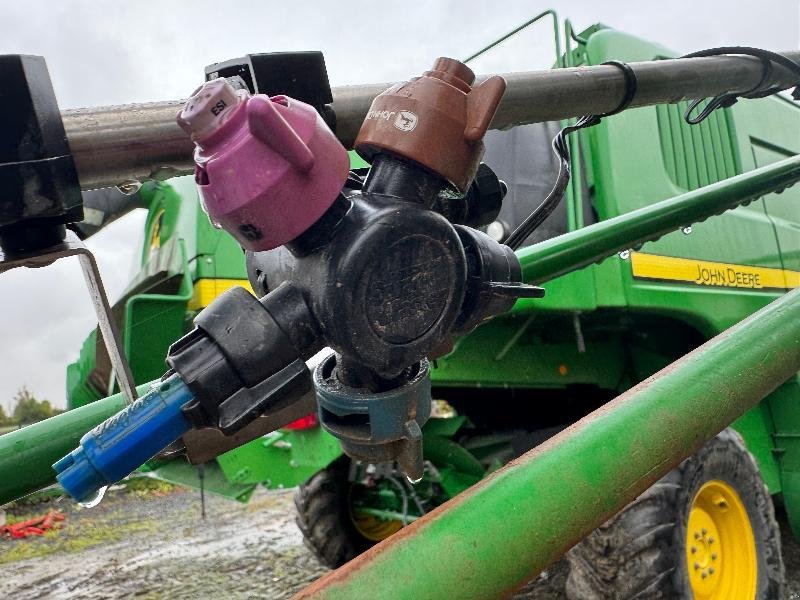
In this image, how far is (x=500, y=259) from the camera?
2.46 feet

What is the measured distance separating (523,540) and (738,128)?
3303 millimetres

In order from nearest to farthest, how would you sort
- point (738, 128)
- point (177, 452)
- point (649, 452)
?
point (649, 452)
point (177, 452)
point (738, 128)

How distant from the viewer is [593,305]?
8.10 feet

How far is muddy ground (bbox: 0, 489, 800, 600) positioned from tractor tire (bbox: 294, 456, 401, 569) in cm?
21

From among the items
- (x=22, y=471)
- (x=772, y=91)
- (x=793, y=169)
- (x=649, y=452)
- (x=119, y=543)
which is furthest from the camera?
(x=119, y=543)

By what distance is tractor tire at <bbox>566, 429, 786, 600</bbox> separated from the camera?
2.21 m

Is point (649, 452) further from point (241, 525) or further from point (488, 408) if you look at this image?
point (241, 525)

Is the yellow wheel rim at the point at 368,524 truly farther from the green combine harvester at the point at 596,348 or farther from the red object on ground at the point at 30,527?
the red object on ground at the point at 30,527

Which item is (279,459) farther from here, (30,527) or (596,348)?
(30,527)

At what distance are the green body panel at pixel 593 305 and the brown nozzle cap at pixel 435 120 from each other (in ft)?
5.80

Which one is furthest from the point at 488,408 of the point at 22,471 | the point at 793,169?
the point at 22,471

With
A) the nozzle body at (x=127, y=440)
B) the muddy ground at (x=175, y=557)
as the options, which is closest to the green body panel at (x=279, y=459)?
the muddy ground at (x=175, y=557)

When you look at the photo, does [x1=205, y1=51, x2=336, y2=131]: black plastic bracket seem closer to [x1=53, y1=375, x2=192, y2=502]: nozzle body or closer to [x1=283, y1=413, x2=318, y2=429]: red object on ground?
[x1=53, y1=375, x2=192, y2=502]: nozzle body

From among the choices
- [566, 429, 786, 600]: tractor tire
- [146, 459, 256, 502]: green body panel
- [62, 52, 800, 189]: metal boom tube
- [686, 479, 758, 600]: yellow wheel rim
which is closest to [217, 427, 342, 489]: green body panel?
[146, 459, 256, 502]: green body panel
